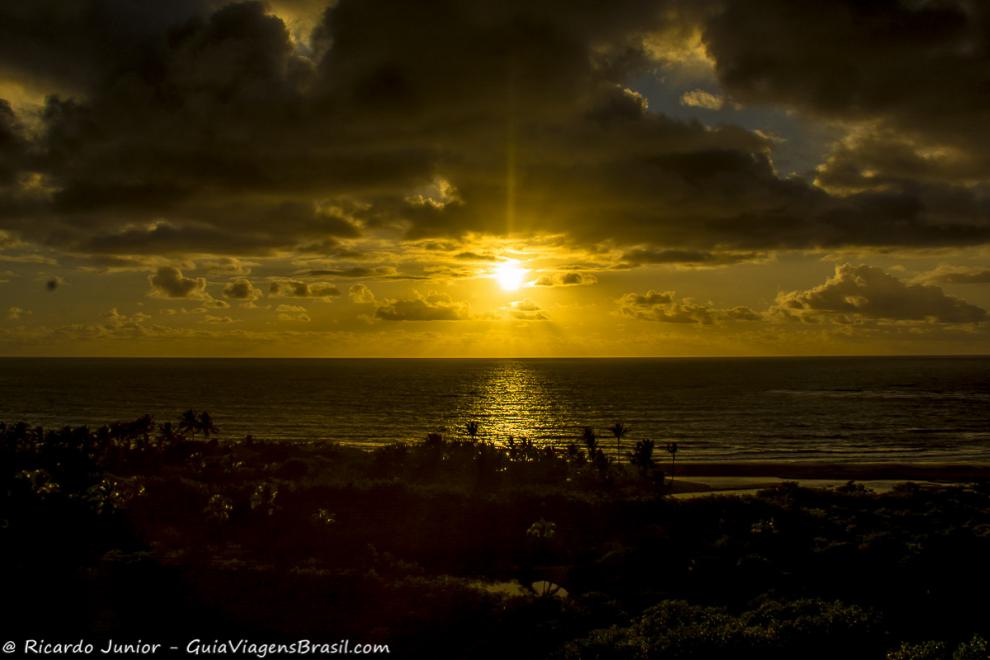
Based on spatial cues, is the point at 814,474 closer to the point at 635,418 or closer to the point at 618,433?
the point at 618,433

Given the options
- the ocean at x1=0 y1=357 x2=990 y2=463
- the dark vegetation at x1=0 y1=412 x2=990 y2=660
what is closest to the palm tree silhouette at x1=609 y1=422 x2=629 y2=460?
the ocean at x1=0 y1=357 x2=990 y2=463

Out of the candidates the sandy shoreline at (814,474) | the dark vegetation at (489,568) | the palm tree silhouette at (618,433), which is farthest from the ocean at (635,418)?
the dark vegetation at (489,568)

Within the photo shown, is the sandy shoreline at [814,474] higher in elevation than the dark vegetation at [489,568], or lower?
lower

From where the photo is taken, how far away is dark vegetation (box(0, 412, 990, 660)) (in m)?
21.9

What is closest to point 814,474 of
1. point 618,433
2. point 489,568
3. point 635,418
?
point 618,433

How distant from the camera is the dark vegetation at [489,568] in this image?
21.9m

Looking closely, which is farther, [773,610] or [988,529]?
[988,529]

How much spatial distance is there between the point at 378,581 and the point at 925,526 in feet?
107

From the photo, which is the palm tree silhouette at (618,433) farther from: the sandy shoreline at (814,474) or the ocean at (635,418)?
the sandy shoreline at (814,474)

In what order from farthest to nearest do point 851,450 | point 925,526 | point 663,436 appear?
point 663,436
point 851,450
point 925,526

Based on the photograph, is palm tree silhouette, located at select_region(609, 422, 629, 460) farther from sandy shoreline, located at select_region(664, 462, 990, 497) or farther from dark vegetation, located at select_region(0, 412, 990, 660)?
dark vegetation, located at select_region(0, 412, 990, 660)

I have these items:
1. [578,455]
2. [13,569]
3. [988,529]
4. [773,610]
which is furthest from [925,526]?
[13,569]

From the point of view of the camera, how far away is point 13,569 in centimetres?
2575

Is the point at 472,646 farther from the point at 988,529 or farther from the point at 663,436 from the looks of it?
the point at 663,436
